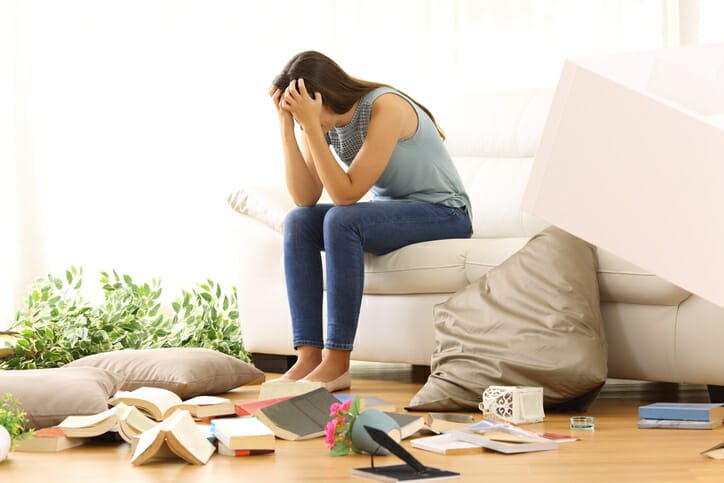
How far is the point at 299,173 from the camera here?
2.85m

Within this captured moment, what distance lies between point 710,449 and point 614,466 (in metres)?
0.21

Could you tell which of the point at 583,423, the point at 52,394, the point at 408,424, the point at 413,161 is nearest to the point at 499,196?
the point at 413,161

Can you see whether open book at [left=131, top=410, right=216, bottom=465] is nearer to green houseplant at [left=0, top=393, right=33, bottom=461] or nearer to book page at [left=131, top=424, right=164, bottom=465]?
book page at [left=131, top=424, right=164, bottom=465]

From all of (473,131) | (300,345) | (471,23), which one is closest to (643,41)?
(471,23)

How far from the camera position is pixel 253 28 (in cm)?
475

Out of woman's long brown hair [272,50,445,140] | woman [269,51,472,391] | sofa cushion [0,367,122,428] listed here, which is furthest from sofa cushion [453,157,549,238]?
sofa cushion [0,367,122,428]

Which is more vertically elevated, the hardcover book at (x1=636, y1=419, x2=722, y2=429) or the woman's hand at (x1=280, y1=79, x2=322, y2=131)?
Result: the woman's hand at (x1=280, y1=79, x2=322, y2=131)

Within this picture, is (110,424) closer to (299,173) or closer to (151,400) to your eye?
(151,400)

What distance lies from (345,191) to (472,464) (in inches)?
44.2

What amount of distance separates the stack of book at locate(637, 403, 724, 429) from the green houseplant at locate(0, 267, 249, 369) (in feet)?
5.68

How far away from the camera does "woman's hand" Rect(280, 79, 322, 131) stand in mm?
2637

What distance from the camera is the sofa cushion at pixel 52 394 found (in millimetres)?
2082

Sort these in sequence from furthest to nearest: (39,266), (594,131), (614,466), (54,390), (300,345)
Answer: (39,266) → (300,345) → (54,390) → (614,466) → (594,131)

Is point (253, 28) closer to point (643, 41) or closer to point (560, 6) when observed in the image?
point (560, 6)
